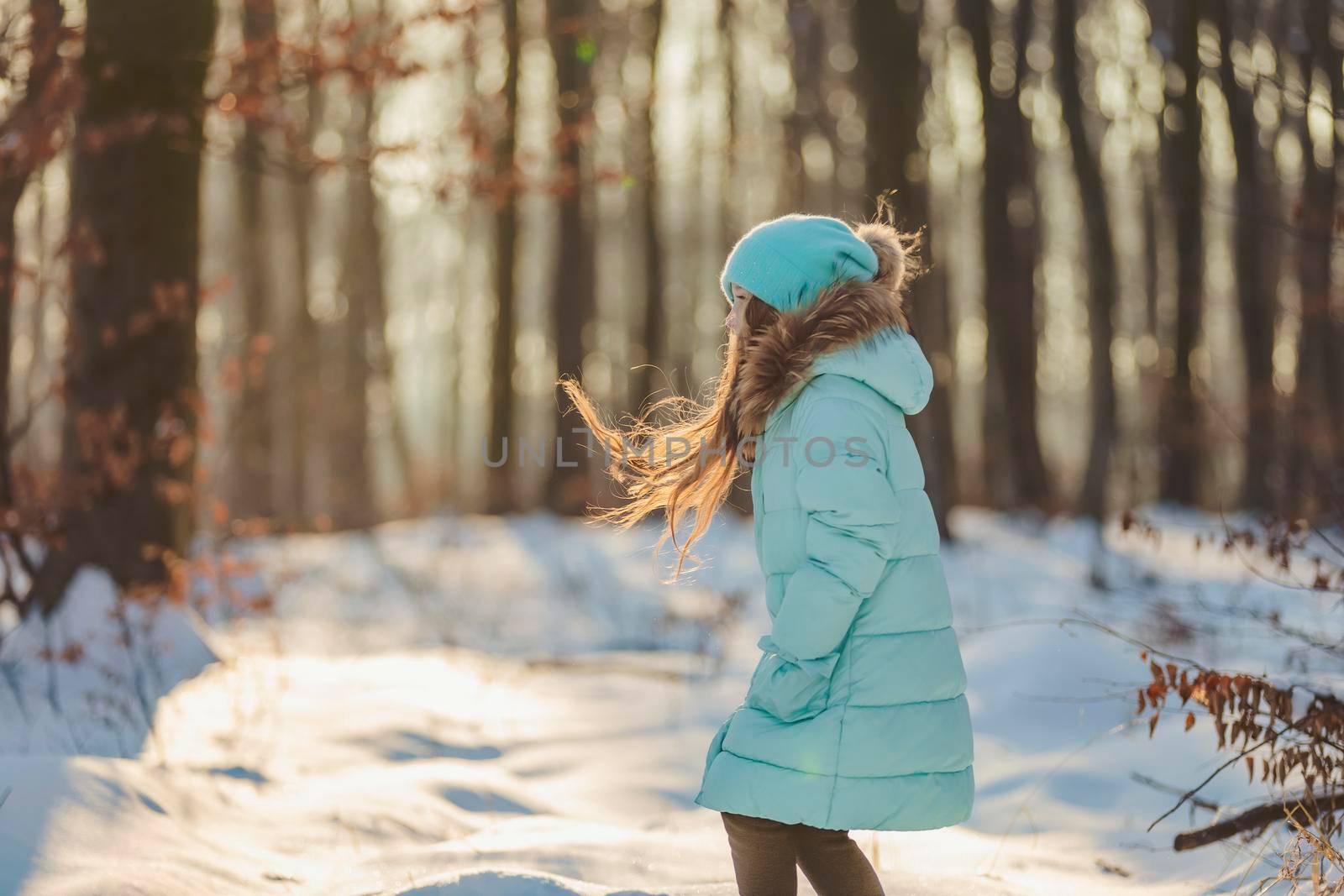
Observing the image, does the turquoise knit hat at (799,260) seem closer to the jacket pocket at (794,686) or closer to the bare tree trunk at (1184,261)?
the jacket pocket at (794,686)

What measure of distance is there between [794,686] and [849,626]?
17 cm

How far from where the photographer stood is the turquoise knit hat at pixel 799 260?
2.72m

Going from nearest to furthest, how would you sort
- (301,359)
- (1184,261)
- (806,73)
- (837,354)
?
(837,354) < (1184,261) < (806,73) < (301,359)

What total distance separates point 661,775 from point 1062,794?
1.69 meters

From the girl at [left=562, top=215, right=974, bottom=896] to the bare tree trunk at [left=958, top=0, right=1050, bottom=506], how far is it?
11639 mm

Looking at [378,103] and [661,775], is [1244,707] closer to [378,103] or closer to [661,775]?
[661,775]

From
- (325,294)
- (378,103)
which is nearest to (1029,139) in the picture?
(378,103)

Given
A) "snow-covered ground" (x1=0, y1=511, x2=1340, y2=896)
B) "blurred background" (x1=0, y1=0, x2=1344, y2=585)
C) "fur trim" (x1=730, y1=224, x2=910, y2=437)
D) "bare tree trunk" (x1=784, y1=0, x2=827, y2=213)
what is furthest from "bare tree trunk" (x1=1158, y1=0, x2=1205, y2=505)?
"fur trim" (x1=730, y1=224, x2=910, y2=437)

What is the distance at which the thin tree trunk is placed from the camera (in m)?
14.0

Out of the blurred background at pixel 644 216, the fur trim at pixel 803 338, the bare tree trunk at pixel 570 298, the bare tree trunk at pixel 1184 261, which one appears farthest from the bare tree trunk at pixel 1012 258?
the fur trim at pixel 803 338

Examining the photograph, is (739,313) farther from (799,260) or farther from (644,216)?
(644,216)

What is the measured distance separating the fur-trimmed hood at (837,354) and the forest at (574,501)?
16 centimetres

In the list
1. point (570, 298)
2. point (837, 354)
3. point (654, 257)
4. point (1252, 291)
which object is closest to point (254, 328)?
point (570, 298)

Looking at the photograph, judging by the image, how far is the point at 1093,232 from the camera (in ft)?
49.3
